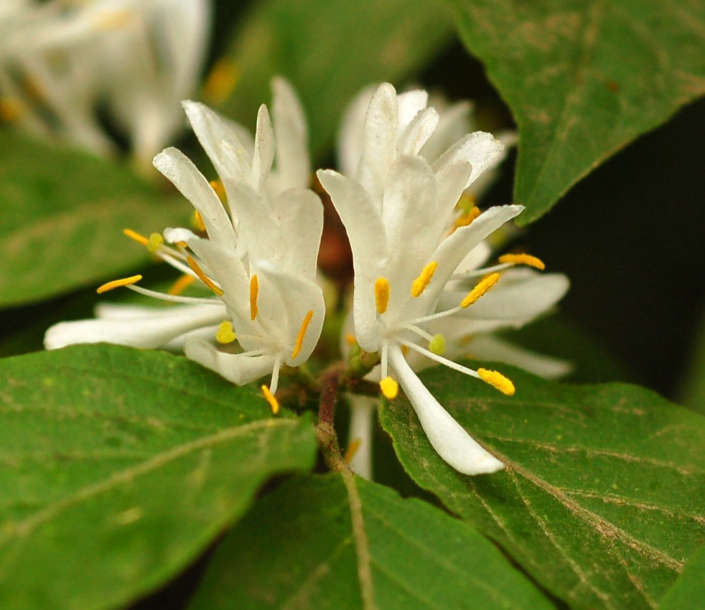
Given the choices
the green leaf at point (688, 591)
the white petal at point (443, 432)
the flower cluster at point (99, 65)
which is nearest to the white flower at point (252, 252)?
the white petal at point (443, 432)

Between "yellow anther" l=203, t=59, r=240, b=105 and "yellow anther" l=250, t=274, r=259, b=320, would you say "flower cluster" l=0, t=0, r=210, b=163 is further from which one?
"yellow anther" l=250, t=274, r=259, b=320

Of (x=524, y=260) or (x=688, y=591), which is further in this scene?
(x=524, y=260)

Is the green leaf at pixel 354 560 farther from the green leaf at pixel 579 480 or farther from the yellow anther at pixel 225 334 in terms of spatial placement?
the yellow anther at pixel 225 334

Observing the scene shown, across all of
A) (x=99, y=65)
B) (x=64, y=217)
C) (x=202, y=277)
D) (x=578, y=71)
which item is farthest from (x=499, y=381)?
(x=99, y=65)

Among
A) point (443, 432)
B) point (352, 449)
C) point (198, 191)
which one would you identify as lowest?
point (352, 449)

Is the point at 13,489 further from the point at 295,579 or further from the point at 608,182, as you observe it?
the point at 608,182

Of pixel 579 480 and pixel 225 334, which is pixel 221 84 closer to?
pixel 225 334

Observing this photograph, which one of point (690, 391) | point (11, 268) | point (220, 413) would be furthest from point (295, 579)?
point (690, 391)
